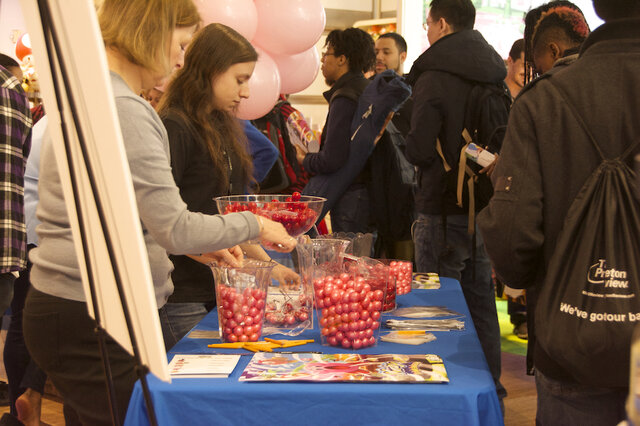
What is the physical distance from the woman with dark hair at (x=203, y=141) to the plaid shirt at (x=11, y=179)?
1.47ft

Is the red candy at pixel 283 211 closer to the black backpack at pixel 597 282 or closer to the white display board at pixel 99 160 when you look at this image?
the black backpack at pixel 597 282

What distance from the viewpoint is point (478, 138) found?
274cm

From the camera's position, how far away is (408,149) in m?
2.82

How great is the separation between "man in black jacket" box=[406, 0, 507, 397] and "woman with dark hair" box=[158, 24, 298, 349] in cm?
99

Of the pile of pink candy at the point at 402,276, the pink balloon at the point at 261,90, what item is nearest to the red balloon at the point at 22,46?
the pink balloon at the point at 261,90

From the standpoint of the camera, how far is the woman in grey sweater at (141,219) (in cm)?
124

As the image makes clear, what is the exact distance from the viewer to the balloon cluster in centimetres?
301

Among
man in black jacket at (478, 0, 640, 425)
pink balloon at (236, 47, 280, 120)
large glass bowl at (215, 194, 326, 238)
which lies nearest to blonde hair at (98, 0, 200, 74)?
large glass bowl at (215, 194, 326, 238)

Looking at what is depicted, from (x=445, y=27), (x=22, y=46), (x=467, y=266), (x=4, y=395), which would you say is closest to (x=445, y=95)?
(x=445, y=27)

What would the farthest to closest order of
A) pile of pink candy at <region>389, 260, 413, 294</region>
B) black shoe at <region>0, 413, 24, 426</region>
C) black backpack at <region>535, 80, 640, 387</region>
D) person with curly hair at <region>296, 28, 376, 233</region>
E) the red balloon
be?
1. the red balloon
2. person with curly hair at <region>296, 28, 376, 233</region>
3. black shoe at <region>0, 413, 24, 426</region>
4. pile of pink candy at <region>389, 260, 413, 294</region>
5. black backpack at <region>535, 80, 640, 387</region>

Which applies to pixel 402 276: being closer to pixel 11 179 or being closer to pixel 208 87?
pixel 208 87

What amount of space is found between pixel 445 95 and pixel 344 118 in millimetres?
601

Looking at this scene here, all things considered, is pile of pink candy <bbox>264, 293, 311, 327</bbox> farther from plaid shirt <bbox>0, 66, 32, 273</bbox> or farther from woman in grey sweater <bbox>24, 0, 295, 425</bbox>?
plaid shirt <bbox>0, 66, 32, 273</bbox>

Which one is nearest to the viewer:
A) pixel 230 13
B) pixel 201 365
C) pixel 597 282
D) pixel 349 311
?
pixel 597 282
